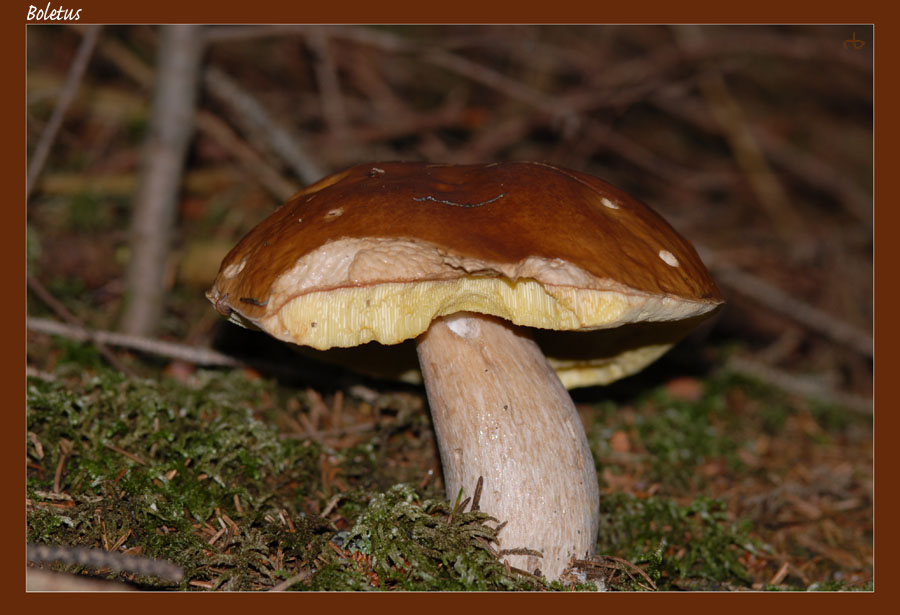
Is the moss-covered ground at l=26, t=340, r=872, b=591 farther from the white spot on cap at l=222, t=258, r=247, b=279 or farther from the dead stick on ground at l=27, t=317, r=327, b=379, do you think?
the white spot on cap at l=222, t=258, r=247, b=279

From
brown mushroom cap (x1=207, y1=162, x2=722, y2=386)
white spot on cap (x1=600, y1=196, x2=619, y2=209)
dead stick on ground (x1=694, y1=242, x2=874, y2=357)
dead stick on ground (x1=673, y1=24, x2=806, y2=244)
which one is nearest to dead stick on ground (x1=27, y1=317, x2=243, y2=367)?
brown mushroom cap (x1=207, y1=162, x2=722, y2=386)

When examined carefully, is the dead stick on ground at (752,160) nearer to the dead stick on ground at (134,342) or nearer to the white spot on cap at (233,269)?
the dead stick on ground at (134,342)

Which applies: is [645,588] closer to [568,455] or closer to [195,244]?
[568,455]

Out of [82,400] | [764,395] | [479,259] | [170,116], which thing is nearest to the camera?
[479,259]

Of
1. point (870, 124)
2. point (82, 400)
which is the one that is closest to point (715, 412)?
point (82, 400)

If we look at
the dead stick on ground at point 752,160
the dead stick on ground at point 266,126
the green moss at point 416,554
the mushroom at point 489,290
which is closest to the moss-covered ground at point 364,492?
the green moss at point 416,554

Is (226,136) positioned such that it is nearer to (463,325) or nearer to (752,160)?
(463,325)
